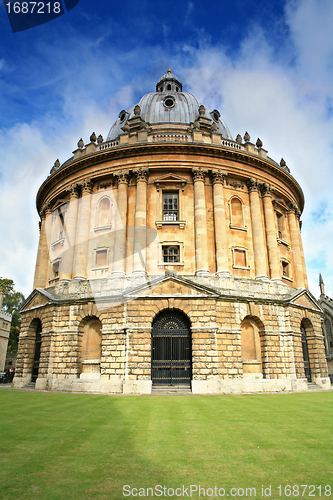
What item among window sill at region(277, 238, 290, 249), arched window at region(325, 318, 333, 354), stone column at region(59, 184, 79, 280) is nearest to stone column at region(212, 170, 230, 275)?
window sill at region(277, 238, 290, 249)

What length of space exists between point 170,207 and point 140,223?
3288mm

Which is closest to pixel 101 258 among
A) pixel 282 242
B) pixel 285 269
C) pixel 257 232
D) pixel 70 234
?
pixel 70 234

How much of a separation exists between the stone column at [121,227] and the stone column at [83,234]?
3.08 metres

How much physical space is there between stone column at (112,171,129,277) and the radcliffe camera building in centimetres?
11

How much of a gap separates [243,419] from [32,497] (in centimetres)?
811

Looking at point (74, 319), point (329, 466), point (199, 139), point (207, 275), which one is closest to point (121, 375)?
point (74, 319)

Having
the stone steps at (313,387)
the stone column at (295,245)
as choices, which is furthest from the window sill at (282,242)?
the stone steps at (313,387)

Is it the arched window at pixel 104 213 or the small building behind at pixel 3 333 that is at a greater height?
the arched window at pixel 104 213

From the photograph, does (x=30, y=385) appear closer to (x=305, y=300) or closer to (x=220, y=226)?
(x=220, y=226)

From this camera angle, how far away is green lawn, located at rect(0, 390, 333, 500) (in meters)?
5.73

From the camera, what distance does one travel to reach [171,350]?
23.4 metres

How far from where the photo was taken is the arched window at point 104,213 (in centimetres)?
2957

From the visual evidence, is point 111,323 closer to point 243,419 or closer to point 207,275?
point 207,275

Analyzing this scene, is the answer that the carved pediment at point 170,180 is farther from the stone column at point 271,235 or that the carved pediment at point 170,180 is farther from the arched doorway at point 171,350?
the arched doorway at point 171,350
